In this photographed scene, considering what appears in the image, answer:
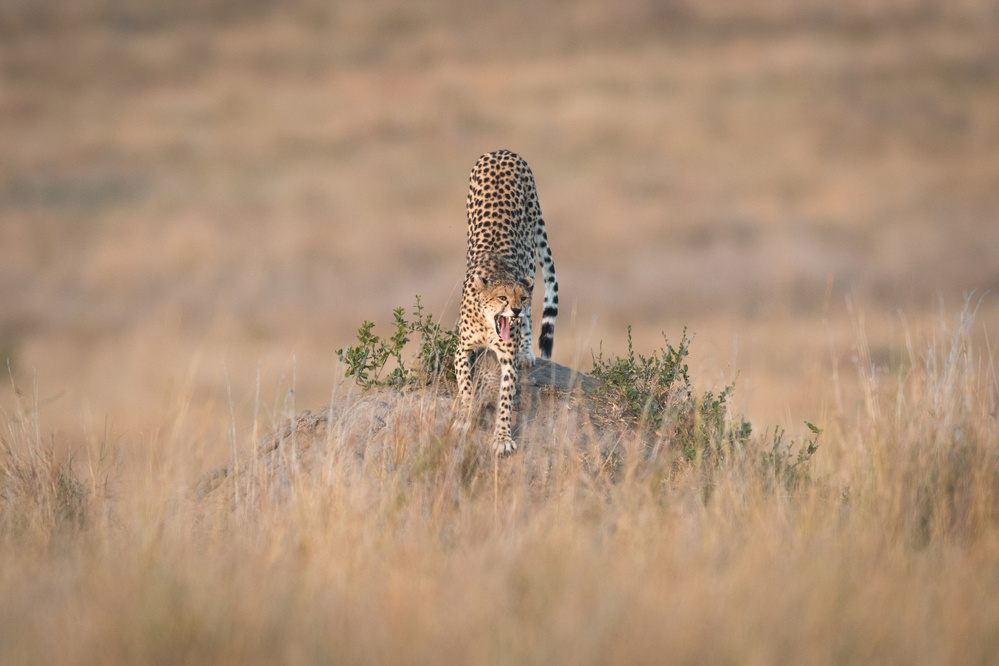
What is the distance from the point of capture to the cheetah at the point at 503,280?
541cm

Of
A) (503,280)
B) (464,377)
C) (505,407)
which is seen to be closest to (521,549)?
(505,407)

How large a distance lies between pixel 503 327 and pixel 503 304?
0.11 m

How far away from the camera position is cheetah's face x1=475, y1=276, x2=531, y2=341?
5.44 metres

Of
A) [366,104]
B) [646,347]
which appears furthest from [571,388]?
[366,104]

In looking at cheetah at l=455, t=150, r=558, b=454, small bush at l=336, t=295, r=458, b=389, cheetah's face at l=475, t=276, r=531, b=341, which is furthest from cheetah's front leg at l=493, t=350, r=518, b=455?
small bush at l=336, t=295, r=458, b=389

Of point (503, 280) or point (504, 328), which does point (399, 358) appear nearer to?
point (504, 328)

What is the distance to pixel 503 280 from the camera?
5715mm

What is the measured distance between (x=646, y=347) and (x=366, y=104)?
1948 centimetres

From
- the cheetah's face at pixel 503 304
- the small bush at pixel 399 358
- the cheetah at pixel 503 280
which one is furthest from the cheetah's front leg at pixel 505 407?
the small bush at pixel 399 358

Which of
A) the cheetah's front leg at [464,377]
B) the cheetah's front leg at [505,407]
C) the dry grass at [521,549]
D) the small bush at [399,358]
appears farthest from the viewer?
the small bush at [399,358]

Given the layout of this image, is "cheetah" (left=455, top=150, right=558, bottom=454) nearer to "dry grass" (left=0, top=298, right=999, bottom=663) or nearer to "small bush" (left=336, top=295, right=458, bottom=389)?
"small bush" (left=336, top=295, right=458, bottom=389)

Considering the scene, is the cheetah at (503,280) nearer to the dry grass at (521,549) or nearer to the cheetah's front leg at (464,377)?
the cheetah's front leg at (464,377)

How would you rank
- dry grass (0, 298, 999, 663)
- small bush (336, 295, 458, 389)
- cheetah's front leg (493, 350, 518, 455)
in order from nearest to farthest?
dry grass (0, 298, 999, 663) < cheetah's front leg (493, 350, 518, 455) < small bush (336, 295, 458, 389)

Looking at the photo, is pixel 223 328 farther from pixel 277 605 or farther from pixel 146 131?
pixel 146 131
